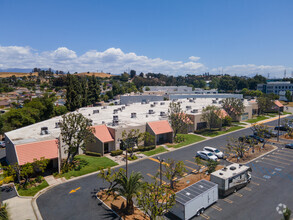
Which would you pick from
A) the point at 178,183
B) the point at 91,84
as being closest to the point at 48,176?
the point at 178,183

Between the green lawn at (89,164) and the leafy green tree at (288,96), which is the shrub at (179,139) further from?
the leafy green tree at (288,96)

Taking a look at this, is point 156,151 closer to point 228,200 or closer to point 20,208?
point 228,200

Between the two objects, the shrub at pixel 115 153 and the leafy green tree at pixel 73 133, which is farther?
the shrub at pixel 115 153

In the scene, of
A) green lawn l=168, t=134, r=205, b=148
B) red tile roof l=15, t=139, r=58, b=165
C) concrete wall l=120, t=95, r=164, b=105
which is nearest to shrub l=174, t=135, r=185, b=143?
green lawn l=168, t=134, r=205, b=148

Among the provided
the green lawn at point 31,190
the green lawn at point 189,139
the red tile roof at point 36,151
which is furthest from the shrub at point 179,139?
the green lawn at point 31,190

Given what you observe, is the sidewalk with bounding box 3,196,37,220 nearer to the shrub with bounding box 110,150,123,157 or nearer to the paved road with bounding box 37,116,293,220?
the paved road with bounding box 37,116,293,220

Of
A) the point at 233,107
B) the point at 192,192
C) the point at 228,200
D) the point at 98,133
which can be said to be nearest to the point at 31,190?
the point at 98,133
